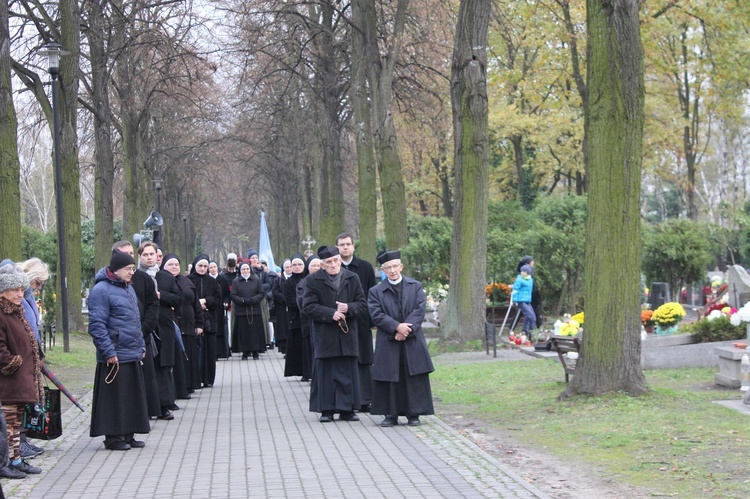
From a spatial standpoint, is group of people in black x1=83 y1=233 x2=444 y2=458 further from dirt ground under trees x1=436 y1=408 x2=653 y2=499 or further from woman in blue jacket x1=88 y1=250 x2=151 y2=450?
dirt ground under trees x1=436 y1=408 x2=653 y2=499

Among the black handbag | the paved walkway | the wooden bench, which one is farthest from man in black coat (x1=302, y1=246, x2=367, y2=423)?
the black handbag

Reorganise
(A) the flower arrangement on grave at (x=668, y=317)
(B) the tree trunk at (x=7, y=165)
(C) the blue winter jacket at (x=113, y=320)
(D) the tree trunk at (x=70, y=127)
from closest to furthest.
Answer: (C) the blue winter jacket at (x=113, y=320) → (A) the flower arrangement on grave at (x=668, y=317) → (B) the tree trunk at (x=7, y=165) → (D) the tree trunk at (x=70, y=127)

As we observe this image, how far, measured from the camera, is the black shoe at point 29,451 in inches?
392

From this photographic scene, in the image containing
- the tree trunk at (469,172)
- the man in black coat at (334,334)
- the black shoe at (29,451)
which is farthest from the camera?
the tree trunk at (469,172)

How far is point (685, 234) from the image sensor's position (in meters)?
30.2

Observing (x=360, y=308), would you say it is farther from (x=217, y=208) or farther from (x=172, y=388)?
(x=217, y=208)

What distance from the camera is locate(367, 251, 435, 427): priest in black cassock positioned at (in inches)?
469

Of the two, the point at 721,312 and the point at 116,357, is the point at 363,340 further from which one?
the point at 721,312

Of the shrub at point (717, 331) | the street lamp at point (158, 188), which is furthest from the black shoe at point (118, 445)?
the street lamp at point (158, 188)

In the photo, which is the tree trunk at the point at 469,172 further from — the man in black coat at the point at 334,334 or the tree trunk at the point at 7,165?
the tree trunk at the point at 7,165

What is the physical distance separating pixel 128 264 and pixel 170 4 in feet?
52.5

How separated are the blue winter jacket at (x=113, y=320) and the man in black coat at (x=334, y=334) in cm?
250

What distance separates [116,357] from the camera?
10.4 meters

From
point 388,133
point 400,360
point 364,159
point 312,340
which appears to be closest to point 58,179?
point 388,133
